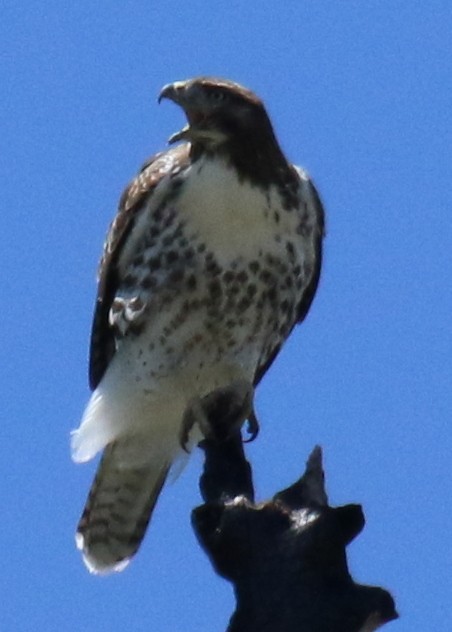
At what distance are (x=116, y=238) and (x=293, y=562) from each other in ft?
12.1

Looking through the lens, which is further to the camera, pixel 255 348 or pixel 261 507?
pixel 255 348

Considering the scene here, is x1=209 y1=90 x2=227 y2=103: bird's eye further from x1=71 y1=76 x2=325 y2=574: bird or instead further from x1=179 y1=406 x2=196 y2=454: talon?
x1=179 y1=406 x2=196 y2=454: talon

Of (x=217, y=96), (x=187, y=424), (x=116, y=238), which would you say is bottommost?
(x=187, y=424)

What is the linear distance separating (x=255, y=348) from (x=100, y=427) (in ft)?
2.28

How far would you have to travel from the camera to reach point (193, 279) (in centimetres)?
582

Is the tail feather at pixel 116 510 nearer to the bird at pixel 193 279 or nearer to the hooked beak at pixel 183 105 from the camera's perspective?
the bird at pixel 193 279

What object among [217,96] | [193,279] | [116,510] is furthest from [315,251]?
[116,510]

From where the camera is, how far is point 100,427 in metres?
6.39

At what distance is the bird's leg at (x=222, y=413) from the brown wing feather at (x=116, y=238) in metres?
0.49

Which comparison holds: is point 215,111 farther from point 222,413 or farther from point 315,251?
point 222,413

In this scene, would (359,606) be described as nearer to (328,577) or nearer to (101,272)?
(328,577)

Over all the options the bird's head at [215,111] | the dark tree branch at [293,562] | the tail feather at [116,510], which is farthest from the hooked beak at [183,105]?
the dark tree branch at [293,562]

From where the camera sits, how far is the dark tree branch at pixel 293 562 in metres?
2.46

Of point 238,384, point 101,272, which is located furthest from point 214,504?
point 101,272
